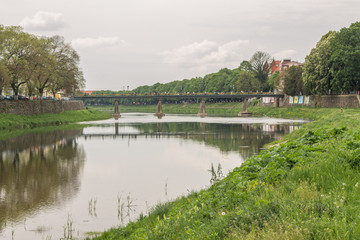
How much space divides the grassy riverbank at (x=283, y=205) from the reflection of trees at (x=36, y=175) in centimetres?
719

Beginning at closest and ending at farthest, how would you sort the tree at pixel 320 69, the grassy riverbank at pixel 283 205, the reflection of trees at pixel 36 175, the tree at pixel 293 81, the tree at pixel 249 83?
1. the grassy riverbank at pixel 283 205
2. the reflection of trees at pixel 36 175
3. the tree at pixel 320 69
4. the tree at pixel 293 81
5. the tree at pixel 249 83

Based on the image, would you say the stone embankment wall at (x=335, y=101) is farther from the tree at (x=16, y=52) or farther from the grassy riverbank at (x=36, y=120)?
the tree at (x=16, y=52)

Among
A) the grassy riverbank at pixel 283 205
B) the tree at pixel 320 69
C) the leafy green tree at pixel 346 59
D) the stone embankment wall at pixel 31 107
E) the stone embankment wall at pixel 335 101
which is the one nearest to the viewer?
the grassy riverbank at pixel 283 205

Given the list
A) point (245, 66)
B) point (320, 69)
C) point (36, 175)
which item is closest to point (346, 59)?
point (320, 69)

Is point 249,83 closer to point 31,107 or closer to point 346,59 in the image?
point 346,59

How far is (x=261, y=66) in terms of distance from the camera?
558 feet

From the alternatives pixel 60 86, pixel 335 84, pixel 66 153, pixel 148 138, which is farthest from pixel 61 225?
pixel 60 86

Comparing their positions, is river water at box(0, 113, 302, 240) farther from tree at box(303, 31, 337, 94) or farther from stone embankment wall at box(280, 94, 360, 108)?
tree at box(303, 31, 337, 94)

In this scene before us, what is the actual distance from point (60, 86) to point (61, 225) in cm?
8418

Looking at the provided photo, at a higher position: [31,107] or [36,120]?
[31,107]

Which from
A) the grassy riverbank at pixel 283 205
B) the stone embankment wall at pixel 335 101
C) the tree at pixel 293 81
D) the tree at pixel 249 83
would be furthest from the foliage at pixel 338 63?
the grassy riverbank at pixel 283 205

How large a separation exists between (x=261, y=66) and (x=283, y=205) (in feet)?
543

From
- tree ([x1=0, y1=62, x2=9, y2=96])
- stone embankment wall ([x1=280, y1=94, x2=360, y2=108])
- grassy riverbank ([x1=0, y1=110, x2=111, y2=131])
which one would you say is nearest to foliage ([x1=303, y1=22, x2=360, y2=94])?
stone embankment wall ([x1=280, y1=94, x2=360, y2=108])

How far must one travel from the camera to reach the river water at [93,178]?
1800cm
